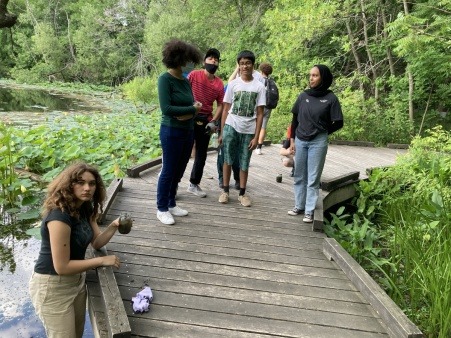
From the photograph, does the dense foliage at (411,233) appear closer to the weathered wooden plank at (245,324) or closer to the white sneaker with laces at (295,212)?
the white sneaker with laces at (295,212)

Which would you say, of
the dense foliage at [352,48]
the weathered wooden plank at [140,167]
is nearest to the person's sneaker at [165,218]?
the weathered wooden plank at [140,167]

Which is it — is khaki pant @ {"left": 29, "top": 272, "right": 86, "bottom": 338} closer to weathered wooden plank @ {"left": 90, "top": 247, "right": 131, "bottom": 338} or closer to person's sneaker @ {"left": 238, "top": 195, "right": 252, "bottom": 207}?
weathered wooden plank @ {"left": 90, "top": 247, "right": 131, "bottom": 338}

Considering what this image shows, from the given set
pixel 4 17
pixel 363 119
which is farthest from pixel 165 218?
pixel 363 119

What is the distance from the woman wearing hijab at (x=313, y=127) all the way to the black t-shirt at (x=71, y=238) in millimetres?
2072

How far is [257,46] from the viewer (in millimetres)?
15281

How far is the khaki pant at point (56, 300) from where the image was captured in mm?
2146

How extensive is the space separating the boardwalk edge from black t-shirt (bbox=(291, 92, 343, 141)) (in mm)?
974

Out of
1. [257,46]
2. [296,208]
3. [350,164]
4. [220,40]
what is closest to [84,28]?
[220,40]

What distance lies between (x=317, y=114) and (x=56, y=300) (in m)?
2.50

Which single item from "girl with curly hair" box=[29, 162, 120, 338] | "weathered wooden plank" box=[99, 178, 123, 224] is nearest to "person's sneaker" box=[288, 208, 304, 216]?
"weathered wooden plank" box=[99, 178, 123, 224]

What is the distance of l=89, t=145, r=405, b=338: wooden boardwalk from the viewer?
7.39 feet

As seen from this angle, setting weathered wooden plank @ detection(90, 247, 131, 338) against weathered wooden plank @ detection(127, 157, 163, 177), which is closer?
weathered wooden plank @ detection(90, 247, 131, 338)

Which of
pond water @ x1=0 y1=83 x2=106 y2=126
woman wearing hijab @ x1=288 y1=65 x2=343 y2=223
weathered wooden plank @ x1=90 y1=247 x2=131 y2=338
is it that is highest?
woman wearing hijab @ x1=288 y1=65 x2=343 y2=223

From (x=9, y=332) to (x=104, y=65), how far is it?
29.3 metres
